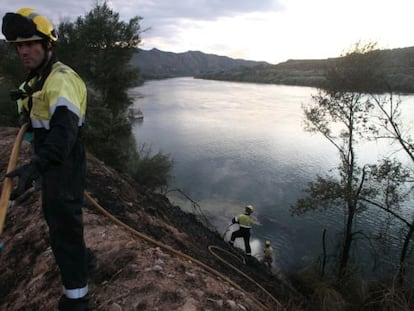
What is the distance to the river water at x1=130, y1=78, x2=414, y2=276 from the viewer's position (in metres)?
20.4

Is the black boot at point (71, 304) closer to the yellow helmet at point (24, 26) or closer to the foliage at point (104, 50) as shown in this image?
the yellow helmet at point (24, 26)

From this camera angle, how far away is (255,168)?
2903 centimetres

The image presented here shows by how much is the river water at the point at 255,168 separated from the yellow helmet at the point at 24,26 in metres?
17.1

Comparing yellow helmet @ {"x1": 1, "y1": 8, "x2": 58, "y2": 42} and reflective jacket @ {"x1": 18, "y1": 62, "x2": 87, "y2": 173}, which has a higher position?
yellow helmet @ {"x1": 1, "y1": 8, "x2": 58, "y2": 42}

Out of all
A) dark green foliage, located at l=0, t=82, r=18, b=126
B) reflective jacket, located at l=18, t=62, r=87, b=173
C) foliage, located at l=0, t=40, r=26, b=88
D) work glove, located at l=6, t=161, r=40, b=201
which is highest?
reflective jacket, located at l=18, t=62, r=87, b=173

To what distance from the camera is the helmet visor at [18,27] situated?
2396mm

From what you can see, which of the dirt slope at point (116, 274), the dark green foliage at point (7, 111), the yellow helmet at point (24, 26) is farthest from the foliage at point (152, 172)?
the yellow helmet at point (24, 26)

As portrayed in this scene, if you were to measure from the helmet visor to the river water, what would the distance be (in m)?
17.1

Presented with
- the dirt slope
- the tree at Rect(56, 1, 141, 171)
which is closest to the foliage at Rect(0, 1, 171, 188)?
the tree at Rect(56, 1, 141, 171)

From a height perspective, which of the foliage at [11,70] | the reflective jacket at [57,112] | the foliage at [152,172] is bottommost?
the foliage at [152,172]

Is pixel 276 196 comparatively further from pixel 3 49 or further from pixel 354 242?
pixel 3 49

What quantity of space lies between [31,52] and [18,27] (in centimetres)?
19

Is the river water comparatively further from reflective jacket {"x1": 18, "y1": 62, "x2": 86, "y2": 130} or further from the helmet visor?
the helmet visor

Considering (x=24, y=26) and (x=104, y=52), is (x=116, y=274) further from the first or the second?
(x=104, y=52)
